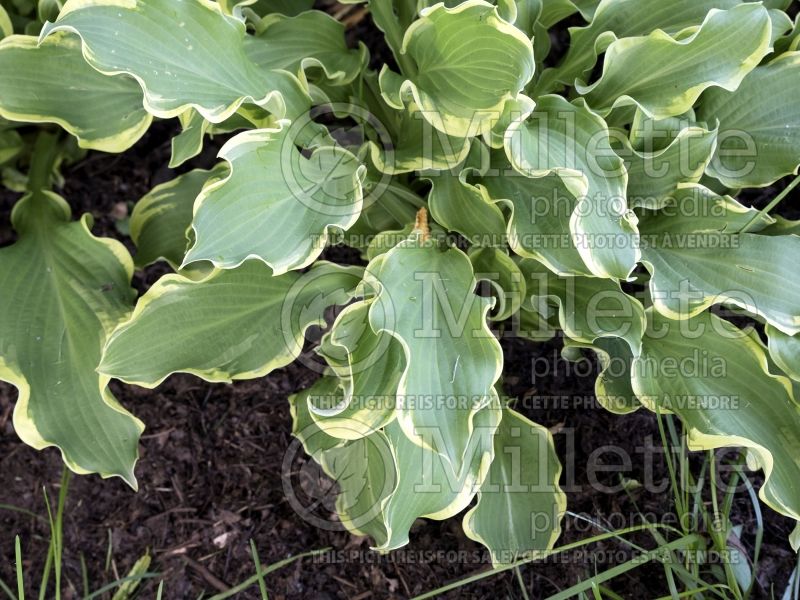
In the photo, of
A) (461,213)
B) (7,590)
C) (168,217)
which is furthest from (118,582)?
(461,213)

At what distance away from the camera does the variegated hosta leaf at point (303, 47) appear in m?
1.30

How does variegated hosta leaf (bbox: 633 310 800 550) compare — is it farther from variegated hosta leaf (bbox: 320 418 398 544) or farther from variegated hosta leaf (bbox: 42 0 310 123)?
variegated hosta leaf (bbox: 42 0 310 123)

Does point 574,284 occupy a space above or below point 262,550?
above

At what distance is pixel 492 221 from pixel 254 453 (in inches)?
28.1

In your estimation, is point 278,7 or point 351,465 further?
point 278,7

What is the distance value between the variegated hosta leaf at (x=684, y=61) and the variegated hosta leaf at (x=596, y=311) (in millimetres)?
265

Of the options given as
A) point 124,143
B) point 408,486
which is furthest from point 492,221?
point 124,143

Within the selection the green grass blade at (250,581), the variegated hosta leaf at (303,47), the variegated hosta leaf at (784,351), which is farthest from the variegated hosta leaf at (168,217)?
the variegated hosta leaf at (784,351)

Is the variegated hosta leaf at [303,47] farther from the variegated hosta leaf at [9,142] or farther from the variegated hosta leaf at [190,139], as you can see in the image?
the variegated hosta leaf at [9,142]

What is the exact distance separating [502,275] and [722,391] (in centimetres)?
38

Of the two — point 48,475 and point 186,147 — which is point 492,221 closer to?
point 186,147

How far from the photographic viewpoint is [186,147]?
119 cm

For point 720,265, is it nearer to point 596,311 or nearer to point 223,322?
point 596,311

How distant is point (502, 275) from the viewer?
4.25ft
